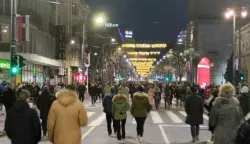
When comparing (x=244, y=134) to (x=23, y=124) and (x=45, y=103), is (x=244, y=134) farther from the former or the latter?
(x=45, y=103)

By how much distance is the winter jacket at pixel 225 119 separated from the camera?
8258 millimetres

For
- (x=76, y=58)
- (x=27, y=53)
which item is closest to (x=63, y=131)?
(x=27, y=53)

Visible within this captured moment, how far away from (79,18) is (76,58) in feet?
29.1

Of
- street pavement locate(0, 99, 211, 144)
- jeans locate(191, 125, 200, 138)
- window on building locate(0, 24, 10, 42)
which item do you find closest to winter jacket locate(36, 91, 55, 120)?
street pavement locate(0, 99, 211, 144)

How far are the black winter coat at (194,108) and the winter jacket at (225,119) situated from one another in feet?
19.1

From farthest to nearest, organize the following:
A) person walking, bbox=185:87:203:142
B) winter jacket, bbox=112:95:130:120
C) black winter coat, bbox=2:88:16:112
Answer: black winter coat, bbox=2:88:16:112 → winter jacket, bbox=112:95:130:120 → person walking, bbox=185:87:203:142

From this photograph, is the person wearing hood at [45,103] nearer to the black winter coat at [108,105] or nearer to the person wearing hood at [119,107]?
the black winter coat at [108,105]

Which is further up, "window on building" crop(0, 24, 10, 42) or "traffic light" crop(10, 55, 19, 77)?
"window on building" crop(0, 24, 10, 42)

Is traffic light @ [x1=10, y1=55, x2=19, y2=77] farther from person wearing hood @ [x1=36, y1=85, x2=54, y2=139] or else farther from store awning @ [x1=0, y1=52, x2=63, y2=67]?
store awning @ [x1=0, y1=52, x2=63, y2=67]

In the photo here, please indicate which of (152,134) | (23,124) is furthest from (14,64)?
(23,124)

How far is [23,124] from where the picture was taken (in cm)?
802

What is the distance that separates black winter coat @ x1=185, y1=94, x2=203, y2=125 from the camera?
47.7 ft

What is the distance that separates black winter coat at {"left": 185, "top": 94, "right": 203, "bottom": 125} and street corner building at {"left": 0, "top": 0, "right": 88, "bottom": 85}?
18932mm

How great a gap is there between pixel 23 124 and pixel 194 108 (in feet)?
24.9
